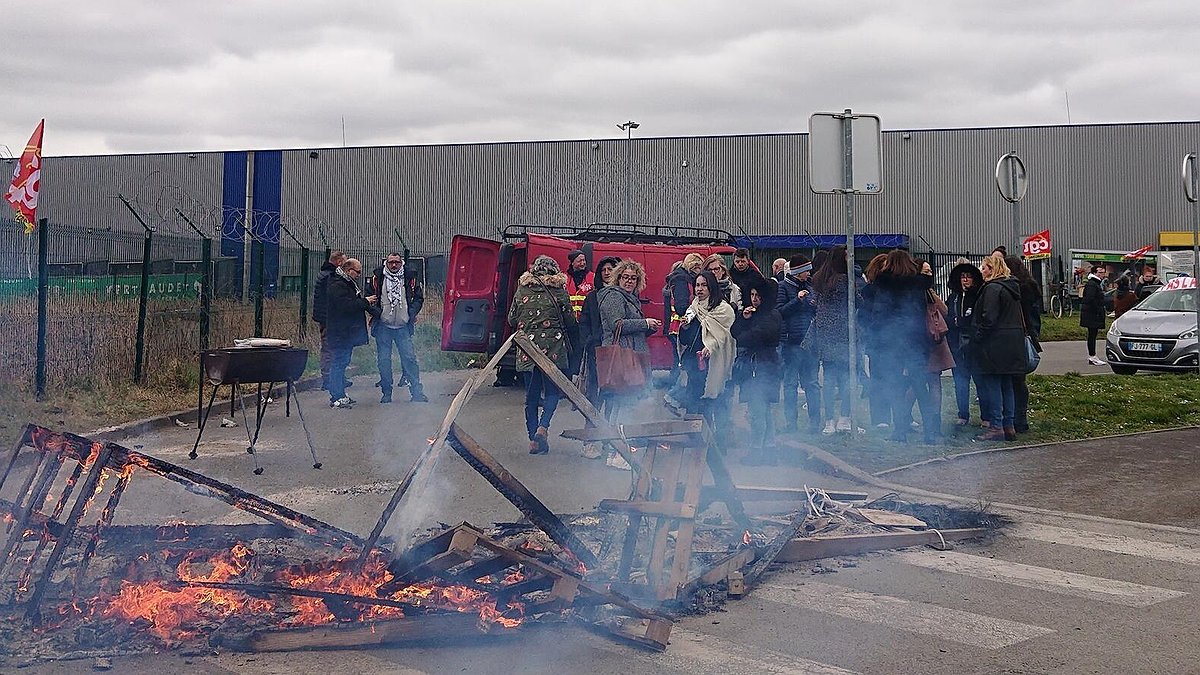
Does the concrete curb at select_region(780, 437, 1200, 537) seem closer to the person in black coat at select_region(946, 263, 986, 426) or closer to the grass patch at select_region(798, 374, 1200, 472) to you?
the grass patch at select_region(798, 374, 1200, 472)

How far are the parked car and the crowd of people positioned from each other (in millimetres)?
6803

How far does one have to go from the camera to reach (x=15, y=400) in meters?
11.7

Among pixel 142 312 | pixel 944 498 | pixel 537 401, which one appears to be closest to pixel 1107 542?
pixel 944 498

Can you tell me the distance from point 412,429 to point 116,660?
6799 millimetres

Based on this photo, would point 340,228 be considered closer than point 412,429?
No

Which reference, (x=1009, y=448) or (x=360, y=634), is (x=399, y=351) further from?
(x=360, y=634)

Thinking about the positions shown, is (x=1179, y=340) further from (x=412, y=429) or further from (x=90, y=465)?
(x=90, y=465)

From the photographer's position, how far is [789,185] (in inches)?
1694

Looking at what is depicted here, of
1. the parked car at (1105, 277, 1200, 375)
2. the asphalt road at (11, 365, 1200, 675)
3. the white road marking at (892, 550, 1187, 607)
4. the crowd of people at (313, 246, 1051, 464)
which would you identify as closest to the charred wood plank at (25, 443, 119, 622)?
the asphalt road at (11, 365, 1200, 675)

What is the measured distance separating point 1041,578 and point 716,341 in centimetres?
398

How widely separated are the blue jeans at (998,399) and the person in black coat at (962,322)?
115 mm

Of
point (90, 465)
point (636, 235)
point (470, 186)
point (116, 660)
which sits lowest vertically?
point (116, 660)

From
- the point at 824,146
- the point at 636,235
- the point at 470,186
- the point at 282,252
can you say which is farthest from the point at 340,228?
the point at 824,146

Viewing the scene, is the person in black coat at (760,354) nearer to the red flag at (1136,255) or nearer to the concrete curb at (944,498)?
the concrete curb at (944,498)
